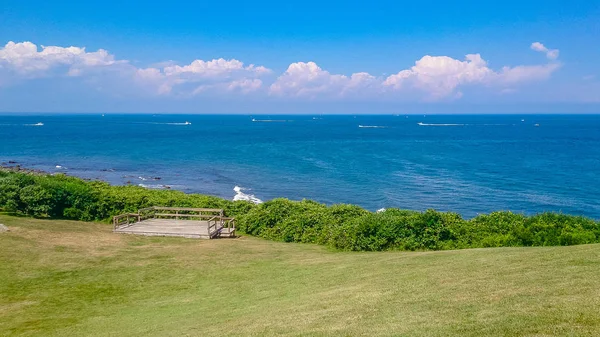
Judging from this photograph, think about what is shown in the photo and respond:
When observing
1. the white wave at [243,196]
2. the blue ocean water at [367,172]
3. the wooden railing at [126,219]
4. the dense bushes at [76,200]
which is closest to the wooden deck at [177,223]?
the wooden railing at [126,219]

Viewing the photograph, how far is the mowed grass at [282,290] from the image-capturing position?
439 inches

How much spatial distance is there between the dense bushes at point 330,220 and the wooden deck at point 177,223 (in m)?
0.79

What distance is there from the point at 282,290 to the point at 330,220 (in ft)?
35.2

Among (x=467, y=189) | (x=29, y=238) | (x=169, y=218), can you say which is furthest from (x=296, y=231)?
(x=467, y=189)

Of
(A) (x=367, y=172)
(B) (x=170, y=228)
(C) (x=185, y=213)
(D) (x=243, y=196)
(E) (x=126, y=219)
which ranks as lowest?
(D) (x=243, y=196)

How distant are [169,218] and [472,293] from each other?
23.7 metres

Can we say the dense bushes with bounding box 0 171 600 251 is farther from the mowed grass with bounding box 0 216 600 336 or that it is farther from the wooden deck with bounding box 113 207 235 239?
the mowed grass with bounding box 0 216 600 336

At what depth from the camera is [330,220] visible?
2723 centimetres

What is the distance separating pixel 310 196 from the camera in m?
56.7

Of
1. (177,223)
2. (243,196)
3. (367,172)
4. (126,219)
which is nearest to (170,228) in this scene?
(177,223)

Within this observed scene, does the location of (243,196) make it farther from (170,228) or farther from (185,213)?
(170,228)

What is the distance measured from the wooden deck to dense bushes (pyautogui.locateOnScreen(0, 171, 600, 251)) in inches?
31.2

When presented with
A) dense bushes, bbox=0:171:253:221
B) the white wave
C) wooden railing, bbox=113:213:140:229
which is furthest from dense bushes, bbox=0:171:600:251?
the white wave

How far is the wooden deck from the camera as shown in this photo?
27.5 meters
